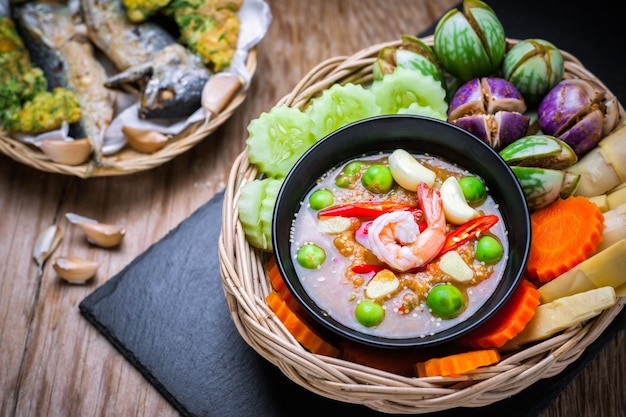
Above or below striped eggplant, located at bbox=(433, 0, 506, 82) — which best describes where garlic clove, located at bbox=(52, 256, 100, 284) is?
below

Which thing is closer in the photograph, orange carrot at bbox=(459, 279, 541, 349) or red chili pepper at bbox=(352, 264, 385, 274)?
orange carrot at bbox=(459, 279, 541, 349)

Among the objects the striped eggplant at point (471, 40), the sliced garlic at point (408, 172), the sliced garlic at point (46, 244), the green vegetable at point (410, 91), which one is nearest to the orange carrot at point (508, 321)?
the sliced garlic at point (408, 172)

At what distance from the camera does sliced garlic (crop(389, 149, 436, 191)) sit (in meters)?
2.00

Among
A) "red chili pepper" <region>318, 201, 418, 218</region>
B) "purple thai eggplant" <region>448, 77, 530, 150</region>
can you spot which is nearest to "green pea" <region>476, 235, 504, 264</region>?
"red chili pepper" <region>318, 201, 418, 218</region>

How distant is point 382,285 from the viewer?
6.17ft

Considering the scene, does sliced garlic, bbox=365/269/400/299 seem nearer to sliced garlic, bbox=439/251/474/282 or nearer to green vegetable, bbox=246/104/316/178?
sliced garlic, bbox=439/251/474/282

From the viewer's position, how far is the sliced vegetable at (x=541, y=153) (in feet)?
6.53

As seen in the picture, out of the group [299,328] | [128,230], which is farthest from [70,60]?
[299,328]

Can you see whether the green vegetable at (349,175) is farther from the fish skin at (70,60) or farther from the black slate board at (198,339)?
the fish skin at (70,60)

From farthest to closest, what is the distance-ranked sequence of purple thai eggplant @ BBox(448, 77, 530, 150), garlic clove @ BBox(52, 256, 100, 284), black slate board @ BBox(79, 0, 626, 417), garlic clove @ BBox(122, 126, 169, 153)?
1. garlic clove @ BBox(122, 126, 169, 153)
2. garlic clove @ BBox(52, 256, 100, 284)
3. black slate board @ BBox(79, 0, 626, 417)
4. purple thai eggplant @ BBox(448, 77, 530, 150)

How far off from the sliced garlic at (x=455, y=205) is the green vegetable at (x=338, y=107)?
1.24 feet

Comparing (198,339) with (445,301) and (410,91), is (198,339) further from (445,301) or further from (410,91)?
(410,91)

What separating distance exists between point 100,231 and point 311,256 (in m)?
1.01

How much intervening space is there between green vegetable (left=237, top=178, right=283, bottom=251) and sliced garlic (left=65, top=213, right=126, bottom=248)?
78 cm
